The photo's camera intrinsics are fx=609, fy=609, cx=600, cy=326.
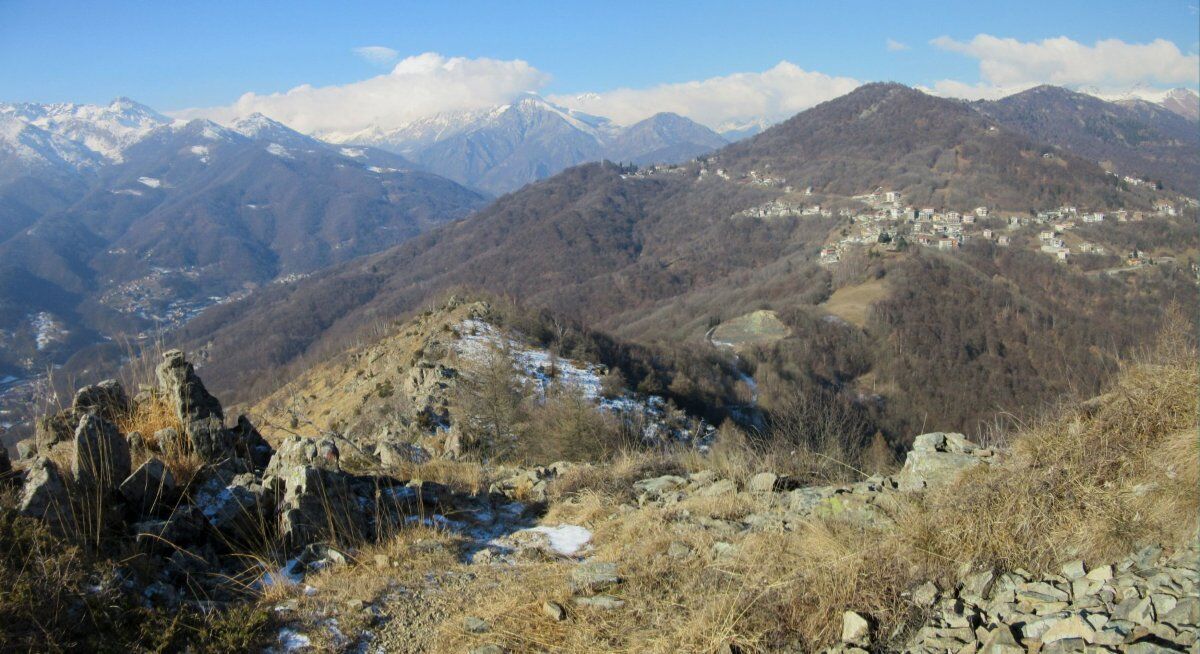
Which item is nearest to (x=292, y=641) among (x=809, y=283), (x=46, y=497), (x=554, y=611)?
(x=554, y=611)

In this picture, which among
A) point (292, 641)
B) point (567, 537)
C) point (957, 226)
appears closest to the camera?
point (292, 641)

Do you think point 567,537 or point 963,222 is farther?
point 963,222

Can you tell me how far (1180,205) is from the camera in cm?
12875

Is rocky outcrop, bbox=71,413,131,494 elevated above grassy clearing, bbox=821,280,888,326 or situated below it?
above

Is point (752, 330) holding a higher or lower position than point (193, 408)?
lower

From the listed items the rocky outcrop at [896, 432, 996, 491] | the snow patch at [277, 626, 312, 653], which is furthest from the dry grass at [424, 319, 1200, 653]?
the snow patch at [277, 626, 312, 653]

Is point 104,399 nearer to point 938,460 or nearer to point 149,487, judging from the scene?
point 149,487

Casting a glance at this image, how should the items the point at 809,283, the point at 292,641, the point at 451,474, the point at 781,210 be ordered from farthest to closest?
the point at 781,210 < the point at 809,283 < the point at 451,474 < the point at 292,641

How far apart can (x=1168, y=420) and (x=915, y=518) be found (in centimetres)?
203

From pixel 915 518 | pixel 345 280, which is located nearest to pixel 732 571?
pixel 915 518

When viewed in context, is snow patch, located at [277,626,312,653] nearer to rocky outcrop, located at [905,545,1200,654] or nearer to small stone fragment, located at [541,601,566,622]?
small stone fragment, located at [541,601,566,622]

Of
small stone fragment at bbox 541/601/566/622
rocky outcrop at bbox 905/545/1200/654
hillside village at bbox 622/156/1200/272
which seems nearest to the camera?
rocky outcrop at bbox 905/545/1200/654

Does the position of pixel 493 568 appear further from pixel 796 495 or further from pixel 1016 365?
pixel 1016 365

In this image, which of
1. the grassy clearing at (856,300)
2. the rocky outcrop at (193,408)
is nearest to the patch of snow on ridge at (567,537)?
the rocky outcrop at (193,408)
